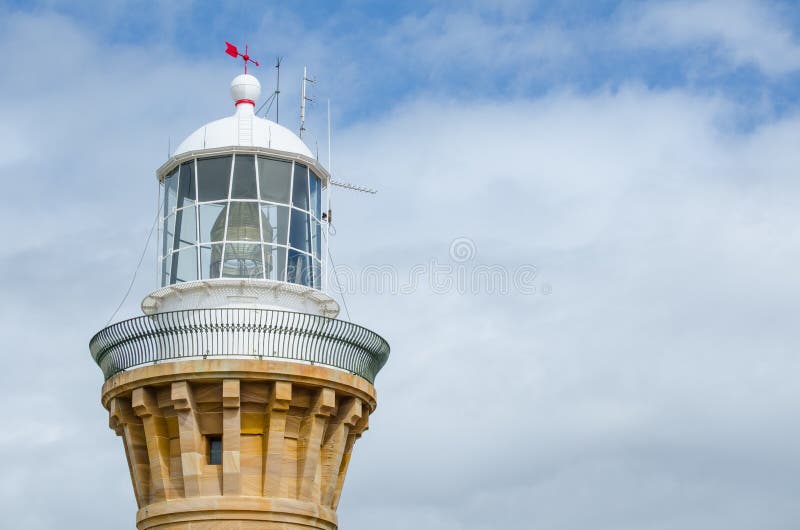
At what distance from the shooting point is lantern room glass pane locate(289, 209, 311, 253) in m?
29.6

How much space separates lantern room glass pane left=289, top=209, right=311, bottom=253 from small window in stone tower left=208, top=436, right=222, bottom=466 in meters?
3.96

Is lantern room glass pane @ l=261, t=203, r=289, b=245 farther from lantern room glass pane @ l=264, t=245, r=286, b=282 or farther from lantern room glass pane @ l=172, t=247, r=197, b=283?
lantern room glass pane @ l=172, t=247, r=197, b=283

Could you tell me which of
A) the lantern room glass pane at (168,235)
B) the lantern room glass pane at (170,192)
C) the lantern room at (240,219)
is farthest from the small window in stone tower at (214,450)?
the lantern room glass pane at (170,192)

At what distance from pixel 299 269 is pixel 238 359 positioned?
2.62 meters

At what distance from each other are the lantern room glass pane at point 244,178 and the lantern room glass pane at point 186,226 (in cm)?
87

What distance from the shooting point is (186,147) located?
3005cm

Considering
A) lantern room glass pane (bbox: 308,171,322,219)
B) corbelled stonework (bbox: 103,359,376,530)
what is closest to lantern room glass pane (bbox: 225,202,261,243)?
lantern room glass pane (bbox: 308,171,322,219)

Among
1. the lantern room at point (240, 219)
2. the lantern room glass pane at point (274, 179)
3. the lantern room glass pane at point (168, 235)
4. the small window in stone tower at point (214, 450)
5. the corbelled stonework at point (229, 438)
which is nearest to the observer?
the corbelled stonework at point (229, 438)

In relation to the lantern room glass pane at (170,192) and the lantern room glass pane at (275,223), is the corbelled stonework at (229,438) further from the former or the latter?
the lantern room glass pane at (170,192)

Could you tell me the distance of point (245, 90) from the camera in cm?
3116

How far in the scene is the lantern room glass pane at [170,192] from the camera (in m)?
30.1

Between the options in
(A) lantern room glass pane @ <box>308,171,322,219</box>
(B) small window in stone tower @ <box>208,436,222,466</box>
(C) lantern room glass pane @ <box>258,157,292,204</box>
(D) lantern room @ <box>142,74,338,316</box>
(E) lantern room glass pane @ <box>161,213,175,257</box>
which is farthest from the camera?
(A) lantern room glass pane @ <box>308,171,322,219</box>

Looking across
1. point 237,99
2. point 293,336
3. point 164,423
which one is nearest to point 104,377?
point 164,423

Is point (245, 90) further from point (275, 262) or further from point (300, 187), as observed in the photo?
point (275, 262)
